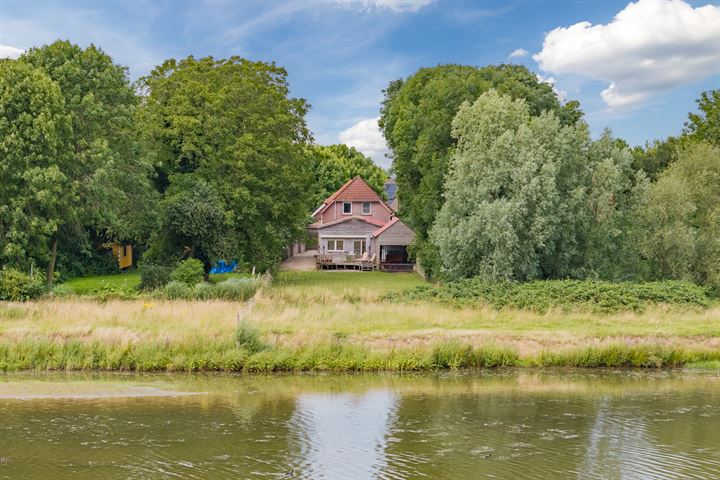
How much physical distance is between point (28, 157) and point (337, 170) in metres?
73.1

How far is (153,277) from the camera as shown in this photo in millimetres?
39531

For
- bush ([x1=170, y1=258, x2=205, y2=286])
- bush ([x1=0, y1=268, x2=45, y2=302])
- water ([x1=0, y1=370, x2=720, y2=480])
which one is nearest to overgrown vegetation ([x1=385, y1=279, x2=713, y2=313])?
water ([x1=0, y1=370, x2=720, y2=480])

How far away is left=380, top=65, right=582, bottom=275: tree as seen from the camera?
4212 centimetres

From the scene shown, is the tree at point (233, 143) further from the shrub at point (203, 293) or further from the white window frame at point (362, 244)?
the white window frame at point (362, 244)

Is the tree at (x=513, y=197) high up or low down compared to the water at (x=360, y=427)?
up

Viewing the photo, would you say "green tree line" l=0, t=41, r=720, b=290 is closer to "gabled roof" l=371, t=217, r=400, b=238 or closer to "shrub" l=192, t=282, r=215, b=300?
"shrub" l=192, t=282, r=215, b=300

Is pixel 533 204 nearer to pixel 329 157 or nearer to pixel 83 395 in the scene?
pixel 83 395

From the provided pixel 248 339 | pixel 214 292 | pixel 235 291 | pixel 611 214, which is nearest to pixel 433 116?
pixel 611 214

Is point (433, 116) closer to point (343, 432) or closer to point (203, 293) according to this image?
point (203, 293)

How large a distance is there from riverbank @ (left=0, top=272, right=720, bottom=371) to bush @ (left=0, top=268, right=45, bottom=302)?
8.23 ft

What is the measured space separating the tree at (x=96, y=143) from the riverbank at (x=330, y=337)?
26.6 feet

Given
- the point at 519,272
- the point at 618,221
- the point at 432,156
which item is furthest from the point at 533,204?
the point at 432,156

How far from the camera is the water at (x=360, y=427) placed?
12320 millimetres

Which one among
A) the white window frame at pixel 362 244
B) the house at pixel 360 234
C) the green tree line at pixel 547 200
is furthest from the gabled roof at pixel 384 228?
the green tree line at pixel 547 200
